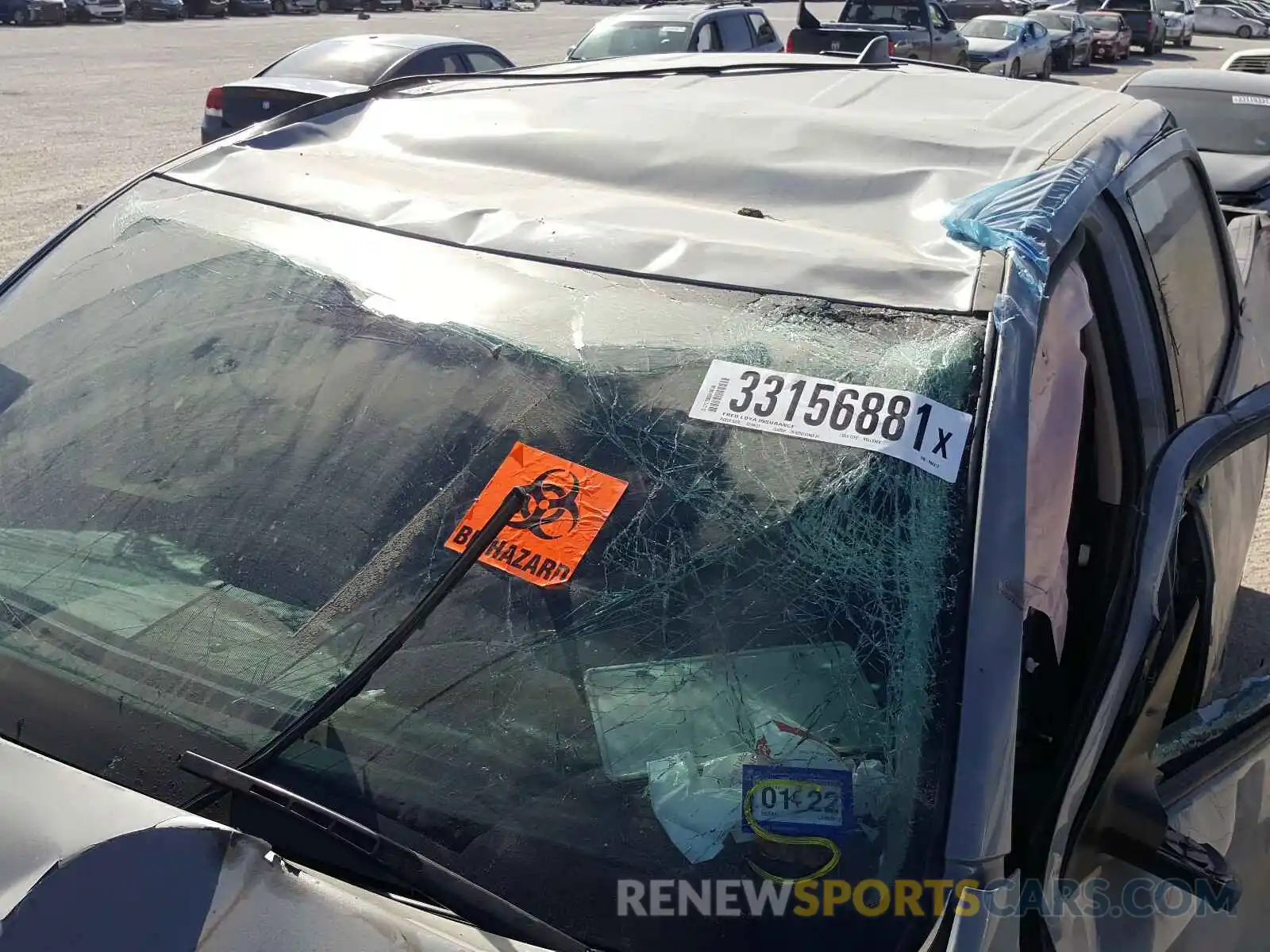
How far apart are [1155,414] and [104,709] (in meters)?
1.90

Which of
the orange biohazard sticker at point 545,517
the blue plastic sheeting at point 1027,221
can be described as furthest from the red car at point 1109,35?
the orange biohazard sticker at point 545,517

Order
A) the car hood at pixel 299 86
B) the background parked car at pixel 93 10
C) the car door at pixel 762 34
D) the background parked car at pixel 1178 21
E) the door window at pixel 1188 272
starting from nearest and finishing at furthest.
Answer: the door window at pixel 1188 272
the car hood at pixel 299 86
the car door at pixel 762 34
the background parked car at pixel 93 10
the background parked car at pixel 1178 21

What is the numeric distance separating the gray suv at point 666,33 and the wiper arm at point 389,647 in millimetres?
11396

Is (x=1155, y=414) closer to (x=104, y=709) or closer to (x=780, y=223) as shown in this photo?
(x=780, y=223)

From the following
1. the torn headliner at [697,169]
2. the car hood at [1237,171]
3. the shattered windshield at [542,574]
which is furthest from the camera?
the car hood at [1237,171]

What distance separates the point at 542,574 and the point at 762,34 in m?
14.1

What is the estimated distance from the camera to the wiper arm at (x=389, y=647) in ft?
5.26

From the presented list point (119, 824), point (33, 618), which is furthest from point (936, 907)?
point (33, 618)

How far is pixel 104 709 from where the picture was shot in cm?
169

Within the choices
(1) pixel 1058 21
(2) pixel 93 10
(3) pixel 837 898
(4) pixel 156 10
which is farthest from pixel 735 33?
(4) pixel 156 10

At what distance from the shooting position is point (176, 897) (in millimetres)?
1283

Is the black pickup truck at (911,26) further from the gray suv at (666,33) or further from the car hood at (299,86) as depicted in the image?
the car hood at (299,86)

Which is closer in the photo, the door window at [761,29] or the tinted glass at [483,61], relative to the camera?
the tinted glass at [483,61]

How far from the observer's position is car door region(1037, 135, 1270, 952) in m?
1.59
